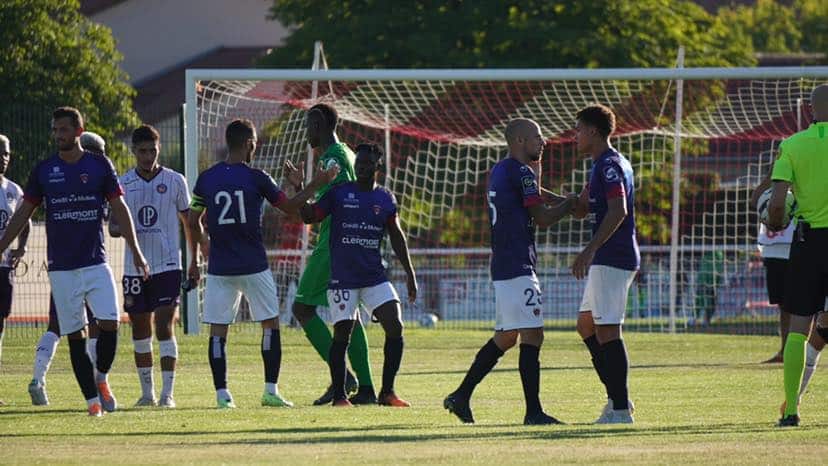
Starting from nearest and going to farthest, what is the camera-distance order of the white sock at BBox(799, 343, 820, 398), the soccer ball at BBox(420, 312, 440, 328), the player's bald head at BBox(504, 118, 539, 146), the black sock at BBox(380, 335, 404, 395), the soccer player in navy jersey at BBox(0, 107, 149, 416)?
the player's bald head at BBox(504, 118, 539, 146), the soccer player in navy jersey at BBox(0, 107, 149, 416), the white sock at BBox(799, 343, 820, 398), the black sock at BBox(380, 335, 404, 395), the soccer ball at BBox(420, 312, 440, 328)

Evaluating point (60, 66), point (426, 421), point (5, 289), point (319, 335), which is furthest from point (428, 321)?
point (426, 421)

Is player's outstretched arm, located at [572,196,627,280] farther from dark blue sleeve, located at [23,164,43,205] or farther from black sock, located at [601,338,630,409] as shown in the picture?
dark blue sleeve, located at [23,164,43,205]

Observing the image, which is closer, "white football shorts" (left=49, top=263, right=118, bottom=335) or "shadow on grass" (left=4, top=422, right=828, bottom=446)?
"shadow on grass" (left=4, top=422, right=828, bottom=446)

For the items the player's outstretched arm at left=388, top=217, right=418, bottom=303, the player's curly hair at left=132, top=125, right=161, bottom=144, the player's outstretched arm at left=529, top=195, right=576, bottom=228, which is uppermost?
the player's curly hair at left=132, top=125, right=161, bottom=144

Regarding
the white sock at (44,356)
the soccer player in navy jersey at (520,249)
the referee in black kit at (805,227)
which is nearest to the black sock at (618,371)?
the soccer player in navy jersey at (520,249)

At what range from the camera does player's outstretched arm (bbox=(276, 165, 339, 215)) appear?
482 inches

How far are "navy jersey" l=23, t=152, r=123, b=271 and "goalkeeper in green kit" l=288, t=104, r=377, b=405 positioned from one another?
1.98 metres

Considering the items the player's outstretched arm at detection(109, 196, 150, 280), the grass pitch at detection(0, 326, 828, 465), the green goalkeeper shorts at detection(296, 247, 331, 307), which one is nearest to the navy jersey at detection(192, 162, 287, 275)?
the player's outstretched arm at detection(109, 196, 150, 280)

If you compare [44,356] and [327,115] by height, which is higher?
[327,115]

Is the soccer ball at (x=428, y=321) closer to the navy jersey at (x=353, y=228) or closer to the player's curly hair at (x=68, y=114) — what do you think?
the navy jersey at (x=353, y=228)

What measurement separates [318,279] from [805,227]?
4.03m

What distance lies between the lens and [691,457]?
917 cm

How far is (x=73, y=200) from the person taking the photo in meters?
11.5

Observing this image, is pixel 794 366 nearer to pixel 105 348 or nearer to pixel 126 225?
pixel 126 225
